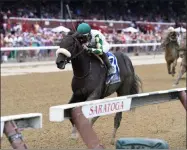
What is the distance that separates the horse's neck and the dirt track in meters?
1.02

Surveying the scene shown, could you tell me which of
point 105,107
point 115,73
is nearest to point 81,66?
point 115,73

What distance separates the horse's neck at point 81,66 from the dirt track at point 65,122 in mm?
1022

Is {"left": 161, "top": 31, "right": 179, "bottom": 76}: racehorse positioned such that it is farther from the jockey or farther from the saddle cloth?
the jockey

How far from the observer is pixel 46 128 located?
27.8 ft

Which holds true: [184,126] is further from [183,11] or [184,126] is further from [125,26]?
[183,11]

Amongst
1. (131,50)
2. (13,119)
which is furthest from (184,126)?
(131,50)

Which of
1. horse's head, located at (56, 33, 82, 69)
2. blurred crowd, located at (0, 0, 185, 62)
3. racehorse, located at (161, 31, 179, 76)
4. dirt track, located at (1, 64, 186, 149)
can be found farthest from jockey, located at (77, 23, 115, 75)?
blurred crowd, located at (0, 0, 185, 62)

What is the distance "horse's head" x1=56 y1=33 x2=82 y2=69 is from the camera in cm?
669

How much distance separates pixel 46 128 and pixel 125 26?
95.8 feet

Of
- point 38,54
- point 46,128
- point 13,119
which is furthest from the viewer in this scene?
point 38,54

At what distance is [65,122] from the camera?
9.16 meters

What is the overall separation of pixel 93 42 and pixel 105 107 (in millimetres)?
3116

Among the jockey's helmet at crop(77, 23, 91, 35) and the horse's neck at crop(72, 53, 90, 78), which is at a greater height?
the jockey's helmet at crop(77, 23, 91, 35)

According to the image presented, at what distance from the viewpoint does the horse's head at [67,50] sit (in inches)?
263
